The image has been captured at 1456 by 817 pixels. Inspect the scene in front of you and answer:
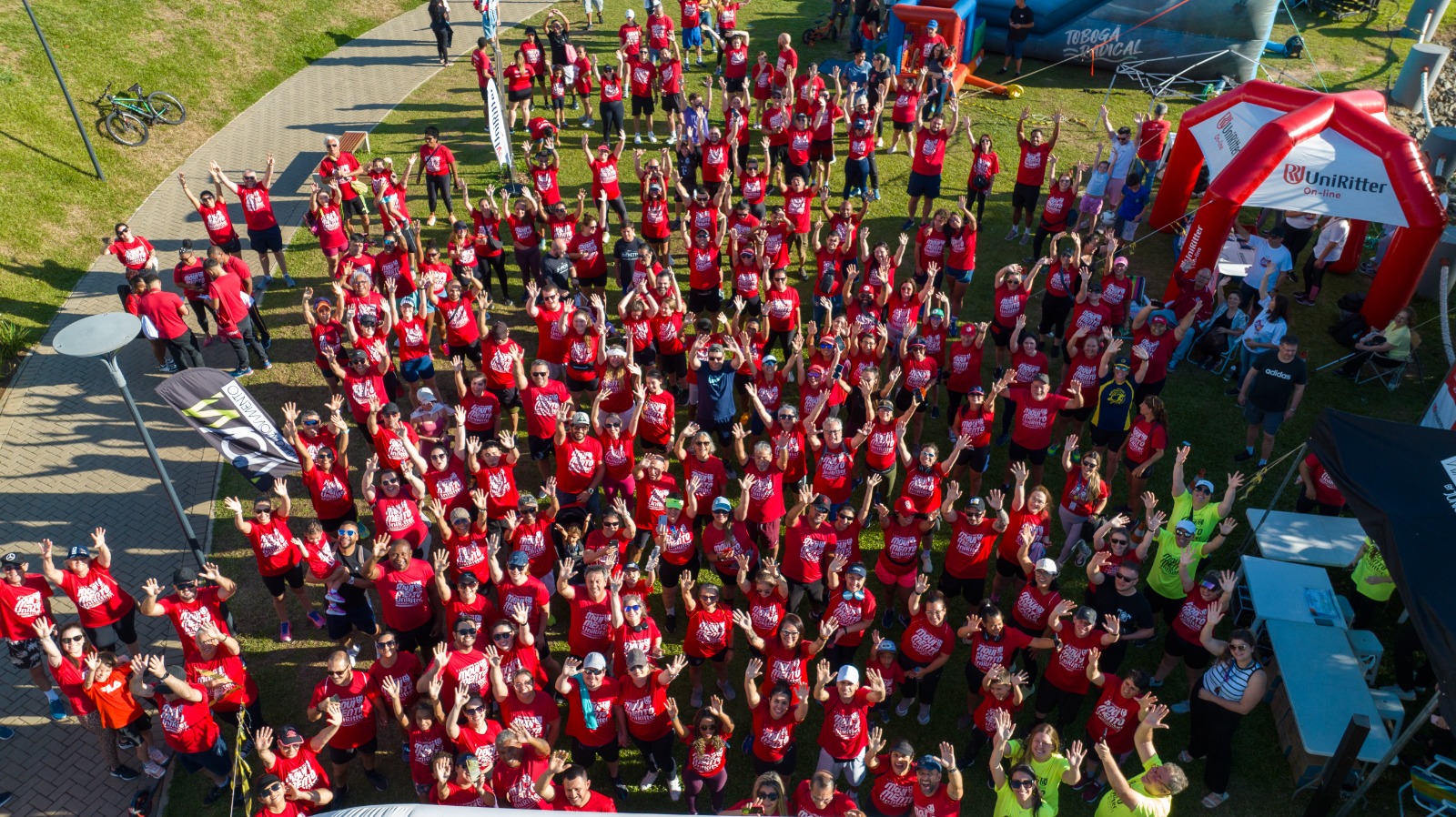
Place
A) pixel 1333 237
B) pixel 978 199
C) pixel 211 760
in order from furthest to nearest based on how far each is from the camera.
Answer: pixel 978 199 < pixel 1333 237 < pixel 211 760

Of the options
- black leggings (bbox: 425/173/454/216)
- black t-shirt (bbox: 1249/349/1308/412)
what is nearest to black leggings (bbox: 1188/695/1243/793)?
black t-shirt (bbox: 1249/349/1308/412)

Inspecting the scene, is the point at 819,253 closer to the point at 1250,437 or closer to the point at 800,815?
the point at 1250,437

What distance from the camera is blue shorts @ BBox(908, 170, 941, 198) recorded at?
15531mm

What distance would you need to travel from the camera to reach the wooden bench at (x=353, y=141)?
765 inches

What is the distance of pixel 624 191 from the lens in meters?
A: 18.1

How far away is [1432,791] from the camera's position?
25.7 ft

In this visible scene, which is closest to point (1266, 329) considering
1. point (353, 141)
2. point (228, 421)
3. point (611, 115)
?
point (611, 115)

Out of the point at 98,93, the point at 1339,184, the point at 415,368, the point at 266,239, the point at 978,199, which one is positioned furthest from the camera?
the point at 98,93

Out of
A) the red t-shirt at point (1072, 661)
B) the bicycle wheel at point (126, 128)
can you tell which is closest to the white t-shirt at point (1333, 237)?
the red t-shirt at point (1072, 661)

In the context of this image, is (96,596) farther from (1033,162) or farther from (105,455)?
(1033,162)

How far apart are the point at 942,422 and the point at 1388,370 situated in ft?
21.2

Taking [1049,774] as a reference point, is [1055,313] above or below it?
above

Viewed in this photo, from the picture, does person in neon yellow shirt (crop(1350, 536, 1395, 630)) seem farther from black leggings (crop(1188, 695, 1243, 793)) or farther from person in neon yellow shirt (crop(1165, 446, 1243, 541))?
black leggings (crop(1188, 695, 1243, 793))

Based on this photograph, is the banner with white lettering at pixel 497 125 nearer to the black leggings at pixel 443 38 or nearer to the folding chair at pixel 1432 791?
the black leggings at pixel 443 38
